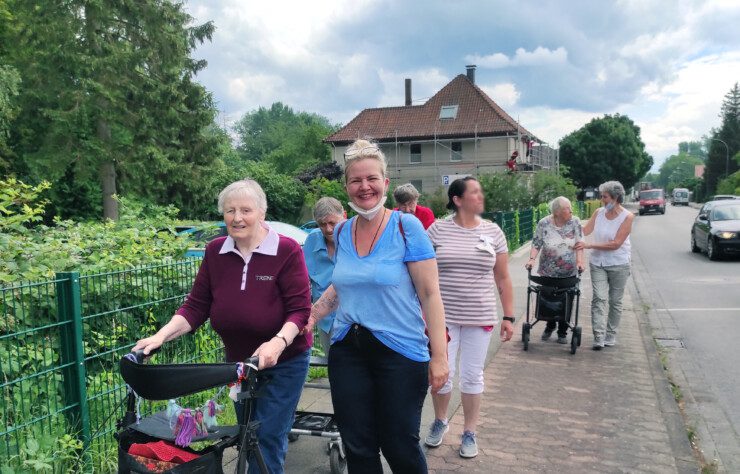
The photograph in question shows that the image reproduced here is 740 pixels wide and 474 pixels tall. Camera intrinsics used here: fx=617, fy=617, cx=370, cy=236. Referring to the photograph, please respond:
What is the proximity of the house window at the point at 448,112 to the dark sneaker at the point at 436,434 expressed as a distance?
46325 millimetres

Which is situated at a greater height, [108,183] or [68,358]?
[108,183]

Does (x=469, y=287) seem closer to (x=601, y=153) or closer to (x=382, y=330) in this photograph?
(x=382, y=330)

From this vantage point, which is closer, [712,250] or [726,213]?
[712,250]

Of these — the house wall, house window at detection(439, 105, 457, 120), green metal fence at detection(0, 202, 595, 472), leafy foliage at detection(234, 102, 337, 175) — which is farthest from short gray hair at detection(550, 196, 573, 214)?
leafy foliage at detection(234, 102, 337, 175)

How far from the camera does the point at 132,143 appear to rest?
25297 millimetres

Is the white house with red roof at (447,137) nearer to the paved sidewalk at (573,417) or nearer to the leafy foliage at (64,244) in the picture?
the paved sidewalk at (573,417)

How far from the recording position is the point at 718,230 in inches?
620

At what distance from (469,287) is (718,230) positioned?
1404 centimetres

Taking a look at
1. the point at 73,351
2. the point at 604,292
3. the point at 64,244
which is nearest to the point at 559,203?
the point at 604,292

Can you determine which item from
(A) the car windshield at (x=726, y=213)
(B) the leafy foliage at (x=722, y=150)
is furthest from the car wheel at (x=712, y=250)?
(B) the leafy foliage at (x=722, y=150)

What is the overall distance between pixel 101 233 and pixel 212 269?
3172 mm

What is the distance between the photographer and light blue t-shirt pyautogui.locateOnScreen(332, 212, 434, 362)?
282 centimetres

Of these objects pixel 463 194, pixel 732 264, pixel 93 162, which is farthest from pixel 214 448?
pixel 93 162

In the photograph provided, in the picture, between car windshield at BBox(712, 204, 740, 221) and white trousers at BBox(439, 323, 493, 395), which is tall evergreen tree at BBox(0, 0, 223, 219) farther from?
white trousers at BBox(439, 323, 493, 395)
